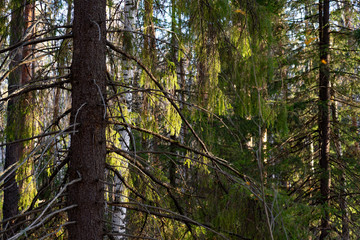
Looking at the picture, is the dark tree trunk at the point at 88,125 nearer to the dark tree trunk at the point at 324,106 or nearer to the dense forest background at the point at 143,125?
the dense forest background at the point at 143,125

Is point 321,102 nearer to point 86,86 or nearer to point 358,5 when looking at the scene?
point 358,5

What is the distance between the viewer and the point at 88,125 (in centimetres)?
260

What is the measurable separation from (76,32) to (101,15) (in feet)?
0.77

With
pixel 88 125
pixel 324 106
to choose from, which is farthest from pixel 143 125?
pixel 324 106

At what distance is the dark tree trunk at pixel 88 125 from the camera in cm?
254

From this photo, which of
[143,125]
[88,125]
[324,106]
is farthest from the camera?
[324,106]

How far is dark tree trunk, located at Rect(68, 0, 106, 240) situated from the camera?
2.54 metres

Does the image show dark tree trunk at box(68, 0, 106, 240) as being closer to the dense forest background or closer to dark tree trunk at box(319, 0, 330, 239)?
the dense forest background

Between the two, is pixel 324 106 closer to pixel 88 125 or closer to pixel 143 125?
pixel 143 125

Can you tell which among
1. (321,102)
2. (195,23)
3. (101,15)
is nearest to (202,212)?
(195,23)

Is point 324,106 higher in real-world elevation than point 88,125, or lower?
higher

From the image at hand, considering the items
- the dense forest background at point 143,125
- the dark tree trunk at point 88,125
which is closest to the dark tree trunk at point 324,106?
the dense forest background at point 143,125

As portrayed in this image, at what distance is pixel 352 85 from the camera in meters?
8.17

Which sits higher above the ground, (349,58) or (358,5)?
(358,5)
